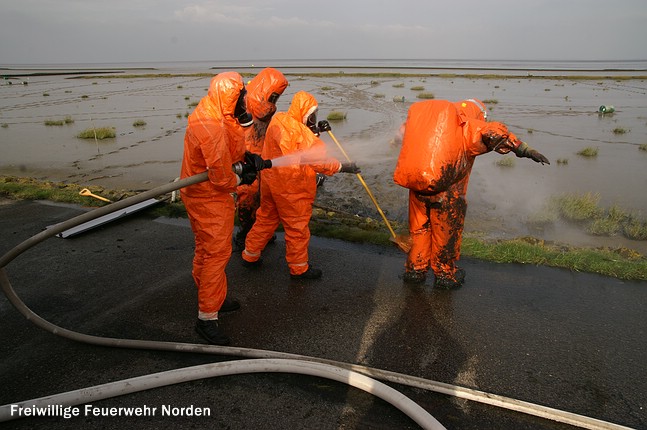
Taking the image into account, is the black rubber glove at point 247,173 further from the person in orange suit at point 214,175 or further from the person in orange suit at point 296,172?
the person in orange suit at point 296,172

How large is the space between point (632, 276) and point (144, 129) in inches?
649

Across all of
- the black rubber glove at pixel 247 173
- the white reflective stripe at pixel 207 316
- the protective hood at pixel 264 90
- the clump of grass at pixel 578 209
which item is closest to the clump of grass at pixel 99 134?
the protective hood at pixel 264 90

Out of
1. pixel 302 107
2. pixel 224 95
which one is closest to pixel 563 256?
pixel 302 107

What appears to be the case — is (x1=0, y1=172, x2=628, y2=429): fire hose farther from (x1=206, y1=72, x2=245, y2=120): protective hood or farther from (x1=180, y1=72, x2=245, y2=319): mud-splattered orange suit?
(x1=206, y1=72, x2=245, y2=120): protective hood

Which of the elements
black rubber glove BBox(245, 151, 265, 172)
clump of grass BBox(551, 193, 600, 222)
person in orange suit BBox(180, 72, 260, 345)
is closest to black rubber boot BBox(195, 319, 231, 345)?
person in orange suit BBox(180, 72, 260, 345)

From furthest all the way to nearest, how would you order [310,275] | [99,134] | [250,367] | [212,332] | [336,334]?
[99,134], [310,275], [336,334], [212,332], [250,367]

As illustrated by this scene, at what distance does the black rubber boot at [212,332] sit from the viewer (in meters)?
3.33

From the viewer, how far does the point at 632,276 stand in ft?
14.5

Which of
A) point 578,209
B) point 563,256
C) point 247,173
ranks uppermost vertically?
point 247,173

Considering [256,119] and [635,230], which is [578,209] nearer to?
[635,230]

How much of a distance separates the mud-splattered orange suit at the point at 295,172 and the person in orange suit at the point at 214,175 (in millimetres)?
703

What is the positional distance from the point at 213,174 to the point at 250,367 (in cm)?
141

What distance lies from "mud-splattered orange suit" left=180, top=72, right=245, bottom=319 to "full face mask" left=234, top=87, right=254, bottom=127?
0.06 metres

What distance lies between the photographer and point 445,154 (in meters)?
3.69
